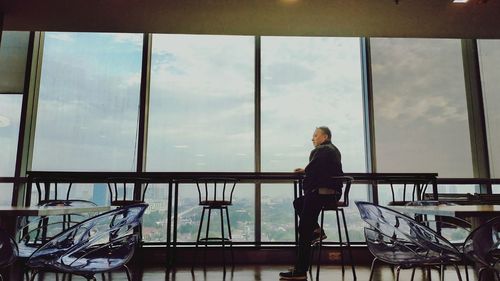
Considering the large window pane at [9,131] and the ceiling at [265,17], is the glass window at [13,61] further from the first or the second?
the ceiling at [265,17]

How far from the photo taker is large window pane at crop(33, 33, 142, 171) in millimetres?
4895

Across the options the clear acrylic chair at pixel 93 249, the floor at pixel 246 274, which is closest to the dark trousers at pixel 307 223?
the floor at pixel 246 274

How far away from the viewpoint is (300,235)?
338 centimetres

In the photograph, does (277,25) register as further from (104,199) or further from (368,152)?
(104,199)

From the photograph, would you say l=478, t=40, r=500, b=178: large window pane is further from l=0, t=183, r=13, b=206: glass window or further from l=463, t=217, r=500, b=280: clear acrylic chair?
l=0, t=183, r=13, b=206: glass window

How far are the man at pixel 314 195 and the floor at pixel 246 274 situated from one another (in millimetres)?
284

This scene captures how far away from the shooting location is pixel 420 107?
5199 mm

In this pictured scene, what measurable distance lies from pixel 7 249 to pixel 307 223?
2.37m

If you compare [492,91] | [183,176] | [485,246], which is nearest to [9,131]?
[183,176]

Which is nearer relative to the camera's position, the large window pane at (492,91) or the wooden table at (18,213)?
the wooden table at (18,213)

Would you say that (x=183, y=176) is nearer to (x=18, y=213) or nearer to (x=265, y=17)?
(x=265, y=17)

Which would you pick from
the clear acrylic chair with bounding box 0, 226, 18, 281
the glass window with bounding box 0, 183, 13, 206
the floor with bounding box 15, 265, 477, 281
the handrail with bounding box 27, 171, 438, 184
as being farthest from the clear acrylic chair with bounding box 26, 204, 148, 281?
the glass window with bounding box 0, 183, 13, 206

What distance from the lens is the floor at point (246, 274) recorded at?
139 inches

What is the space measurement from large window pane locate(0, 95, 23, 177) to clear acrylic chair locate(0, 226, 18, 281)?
131 inches
